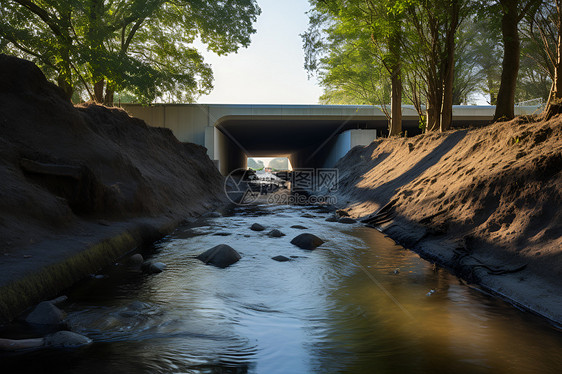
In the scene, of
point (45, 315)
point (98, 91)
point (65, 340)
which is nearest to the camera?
point (65, 340)

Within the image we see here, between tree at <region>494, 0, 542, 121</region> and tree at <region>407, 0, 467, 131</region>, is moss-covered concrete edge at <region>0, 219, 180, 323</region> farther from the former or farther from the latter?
tree at <region>407, 0, 467, 131</region>

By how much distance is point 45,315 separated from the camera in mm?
4184

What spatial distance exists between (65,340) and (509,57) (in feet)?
37.4

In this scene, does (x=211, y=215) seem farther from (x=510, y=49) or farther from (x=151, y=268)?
(x=510, y=49)

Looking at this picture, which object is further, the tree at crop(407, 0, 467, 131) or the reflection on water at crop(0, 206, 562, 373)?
the tree at crop(407, 0, 467, 131)

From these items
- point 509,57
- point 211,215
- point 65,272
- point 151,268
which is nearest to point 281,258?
point 151,268

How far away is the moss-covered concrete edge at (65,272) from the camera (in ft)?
14.0

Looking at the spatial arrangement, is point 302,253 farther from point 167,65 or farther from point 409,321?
point 167,65

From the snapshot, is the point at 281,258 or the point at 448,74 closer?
the point at 281,258

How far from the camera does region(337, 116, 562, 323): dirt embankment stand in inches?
203

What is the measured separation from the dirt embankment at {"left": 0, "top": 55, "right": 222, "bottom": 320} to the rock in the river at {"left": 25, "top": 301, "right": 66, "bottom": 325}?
9.4 inches

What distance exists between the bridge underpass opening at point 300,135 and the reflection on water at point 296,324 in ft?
77.4

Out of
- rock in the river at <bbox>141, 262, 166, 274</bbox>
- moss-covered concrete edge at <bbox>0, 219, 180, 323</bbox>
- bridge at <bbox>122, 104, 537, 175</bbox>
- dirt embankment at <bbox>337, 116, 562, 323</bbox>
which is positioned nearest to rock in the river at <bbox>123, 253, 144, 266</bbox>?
moss-covered concrete edge at <bbox>0, 219, 180, 323</bbox>

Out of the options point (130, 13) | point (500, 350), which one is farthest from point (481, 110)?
point (500, 350)
